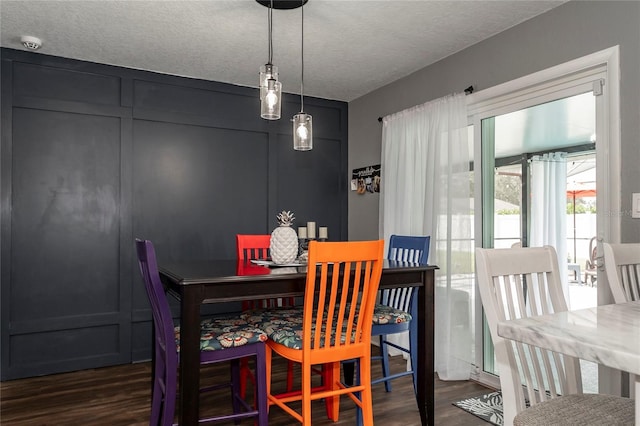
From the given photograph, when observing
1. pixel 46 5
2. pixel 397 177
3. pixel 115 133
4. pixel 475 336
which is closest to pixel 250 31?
pixel 46 5

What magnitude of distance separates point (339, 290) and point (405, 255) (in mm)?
1040

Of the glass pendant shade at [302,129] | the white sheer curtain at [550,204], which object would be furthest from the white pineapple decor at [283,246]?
the white sheer curtain at [550,204]

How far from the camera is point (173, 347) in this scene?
6.43 ft

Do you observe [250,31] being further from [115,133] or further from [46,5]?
[115,133]

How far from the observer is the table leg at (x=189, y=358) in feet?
6.24

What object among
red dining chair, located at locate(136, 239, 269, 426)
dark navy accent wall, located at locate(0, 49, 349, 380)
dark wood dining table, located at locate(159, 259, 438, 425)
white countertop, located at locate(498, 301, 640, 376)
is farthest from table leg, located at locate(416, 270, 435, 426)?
dark navy accent wall, located at locate(0, 49, 349, 380)

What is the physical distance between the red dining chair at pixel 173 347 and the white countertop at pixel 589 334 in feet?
4.56

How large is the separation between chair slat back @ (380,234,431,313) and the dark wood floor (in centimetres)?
59

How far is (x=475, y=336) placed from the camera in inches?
128

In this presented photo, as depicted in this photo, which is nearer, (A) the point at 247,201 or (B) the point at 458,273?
(B) the point at 458,273

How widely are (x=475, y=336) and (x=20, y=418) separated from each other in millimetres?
2961

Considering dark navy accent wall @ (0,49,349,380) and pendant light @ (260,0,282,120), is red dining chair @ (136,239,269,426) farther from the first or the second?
dark navy accent wall @ (0,49,349,380)

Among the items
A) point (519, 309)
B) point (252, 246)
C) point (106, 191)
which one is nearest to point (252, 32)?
point (252, 246)

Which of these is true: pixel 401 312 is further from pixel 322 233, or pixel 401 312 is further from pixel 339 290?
pixel 322 233
